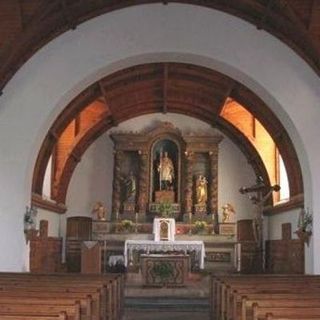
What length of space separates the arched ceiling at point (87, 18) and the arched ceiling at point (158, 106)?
2.83m

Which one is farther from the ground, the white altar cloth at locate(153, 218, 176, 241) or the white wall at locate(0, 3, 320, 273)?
the white wall at locate(0, 3, 320, 273)

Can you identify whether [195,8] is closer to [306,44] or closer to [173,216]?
[306,44]

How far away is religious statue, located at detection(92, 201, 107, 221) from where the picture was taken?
1945cm

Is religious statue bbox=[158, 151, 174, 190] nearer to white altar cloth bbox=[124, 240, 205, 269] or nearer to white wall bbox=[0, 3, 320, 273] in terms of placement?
white altar cloth bbox=[124, 240, 205, 269]

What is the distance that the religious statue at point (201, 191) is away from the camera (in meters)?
19.6

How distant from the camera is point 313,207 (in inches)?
477

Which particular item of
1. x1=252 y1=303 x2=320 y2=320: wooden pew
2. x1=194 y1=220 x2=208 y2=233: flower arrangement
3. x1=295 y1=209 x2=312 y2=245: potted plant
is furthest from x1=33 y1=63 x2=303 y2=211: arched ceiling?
x1=252 y1=303 x2=320 y2=320: wooden pew

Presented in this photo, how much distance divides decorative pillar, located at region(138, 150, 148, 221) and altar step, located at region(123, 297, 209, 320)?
7002 millimetres

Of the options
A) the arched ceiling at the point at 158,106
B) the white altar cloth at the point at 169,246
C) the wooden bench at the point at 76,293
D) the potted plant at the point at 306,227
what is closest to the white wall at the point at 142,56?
the potted plant at the point at 306,227

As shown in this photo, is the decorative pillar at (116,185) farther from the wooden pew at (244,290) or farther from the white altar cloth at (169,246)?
the wooden pew at (244,290)

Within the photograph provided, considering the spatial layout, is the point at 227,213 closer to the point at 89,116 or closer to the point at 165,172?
the point at 165,172

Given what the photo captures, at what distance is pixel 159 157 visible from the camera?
20.1m

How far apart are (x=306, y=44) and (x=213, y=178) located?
884 cm

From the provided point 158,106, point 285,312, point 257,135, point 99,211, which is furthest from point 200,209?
point 285,312
